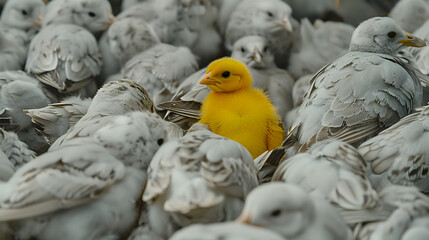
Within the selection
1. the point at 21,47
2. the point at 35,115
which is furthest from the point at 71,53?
the point at 35,115

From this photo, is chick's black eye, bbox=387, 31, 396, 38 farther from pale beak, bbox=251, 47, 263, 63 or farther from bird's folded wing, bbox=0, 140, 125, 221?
bird's folded wing, bbox=0, 140, 125, 221

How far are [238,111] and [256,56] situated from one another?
42.2 inches

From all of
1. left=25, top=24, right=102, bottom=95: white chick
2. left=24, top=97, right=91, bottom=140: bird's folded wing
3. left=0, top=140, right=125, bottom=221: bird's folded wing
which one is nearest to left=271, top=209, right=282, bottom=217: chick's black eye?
left=0, top=140, right=125, bottom=221: bird's folded wing

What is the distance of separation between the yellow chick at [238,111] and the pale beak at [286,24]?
1223 millimetres

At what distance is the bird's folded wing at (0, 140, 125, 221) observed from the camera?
2.42 m

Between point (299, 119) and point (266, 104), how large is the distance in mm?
361

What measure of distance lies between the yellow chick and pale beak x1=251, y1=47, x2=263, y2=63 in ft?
2.53

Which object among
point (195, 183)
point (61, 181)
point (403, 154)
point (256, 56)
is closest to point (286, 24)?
point (256, 56)

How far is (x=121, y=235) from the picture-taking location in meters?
2.65

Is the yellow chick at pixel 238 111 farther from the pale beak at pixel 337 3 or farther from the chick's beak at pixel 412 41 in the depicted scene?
the pale beak at pixel 337 3

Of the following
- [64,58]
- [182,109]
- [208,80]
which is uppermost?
[208,80]

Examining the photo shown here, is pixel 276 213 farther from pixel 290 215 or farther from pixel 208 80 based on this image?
pixel 208 80

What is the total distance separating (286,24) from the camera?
16.2ft

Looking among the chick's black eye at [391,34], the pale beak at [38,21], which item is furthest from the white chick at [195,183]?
the pale beak at [38,21]
